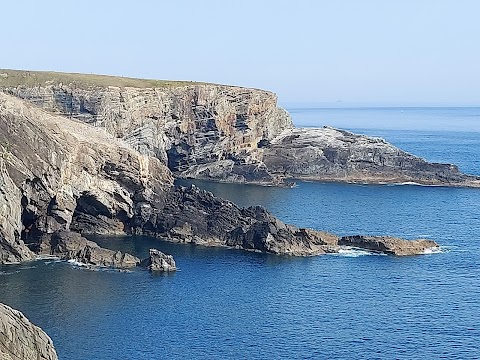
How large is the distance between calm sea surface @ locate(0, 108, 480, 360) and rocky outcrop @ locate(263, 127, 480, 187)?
187ft

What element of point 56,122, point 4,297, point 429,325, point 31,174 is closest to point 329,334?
point 429,325

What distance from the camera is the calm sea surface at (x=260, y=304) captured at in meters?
65.2

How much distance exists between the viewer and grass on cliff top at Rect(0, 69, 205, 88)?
14738cm

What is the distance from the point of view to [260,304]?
77625mm

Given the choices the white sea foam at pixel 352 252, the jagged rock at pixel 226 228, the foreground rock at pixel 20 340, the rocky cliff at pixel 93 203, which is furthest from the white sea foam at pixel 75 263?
the foreground rock at pixel 20 340

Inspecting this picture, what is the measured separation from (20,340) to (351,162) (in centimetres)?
13837

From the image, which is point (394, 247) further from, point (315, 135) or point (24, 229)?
point (315, 135)

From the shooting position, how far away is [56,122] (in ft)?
351

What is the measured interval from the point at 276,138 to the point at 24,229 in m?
99.3

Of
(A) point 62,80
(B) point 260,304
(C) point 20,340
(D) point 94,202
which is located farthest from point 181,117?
(C) point 20,340

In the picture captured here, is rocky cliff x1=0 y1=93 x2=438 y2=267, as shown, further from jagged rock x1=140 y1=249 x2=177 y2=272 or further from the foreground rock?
the foreground rock

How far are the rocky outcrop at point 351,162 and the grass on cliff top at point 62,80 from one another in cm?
3431

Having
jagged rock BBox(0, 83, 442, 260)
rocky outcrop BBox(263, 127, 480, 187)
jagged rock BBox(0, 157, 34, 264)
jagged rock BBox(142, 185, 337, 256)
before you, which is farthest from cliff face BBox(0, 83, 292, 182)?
jagged rock BBox(0, 157, 34, 264)

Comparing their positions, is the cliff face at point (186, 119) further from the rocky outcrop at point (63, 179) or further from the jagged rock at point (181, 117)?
the rocky outcrop at point (63, 179)
